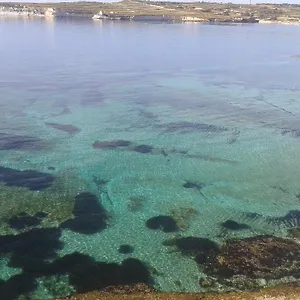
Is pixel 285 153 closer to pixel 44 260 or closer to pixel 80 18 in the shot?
pixel 44 260

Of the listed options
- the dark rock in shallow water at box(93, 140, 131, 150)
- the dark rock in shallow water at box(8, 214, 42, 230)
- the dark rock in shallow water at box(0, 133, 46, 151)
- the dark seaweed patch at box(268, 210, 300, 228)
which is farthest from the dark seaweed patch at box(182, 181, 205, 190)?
the dark rock in shallow water at box(0, 133, 46, 151)

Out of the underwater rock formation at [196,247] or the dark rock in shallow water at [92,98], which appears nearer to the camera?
the underwater rock formation at [196,247]

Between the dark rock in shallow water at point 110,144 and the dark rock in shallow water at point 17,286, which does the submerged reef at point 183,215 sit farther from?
the dark rock in shallow water at point 110,144

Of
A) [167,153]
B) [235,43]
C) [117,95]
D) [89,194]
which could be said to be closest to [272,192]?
[167,153]

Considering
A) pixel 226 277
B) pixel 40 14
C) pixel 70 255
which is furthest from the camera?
pixel 40 14

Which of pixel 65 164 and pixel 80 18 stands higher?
pixel 80 18

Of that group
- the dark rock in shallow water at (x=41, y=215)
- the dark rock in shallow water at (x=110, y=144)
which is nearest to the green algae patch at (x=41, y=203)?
the dark rock in shallow water at (x=41, y=215)

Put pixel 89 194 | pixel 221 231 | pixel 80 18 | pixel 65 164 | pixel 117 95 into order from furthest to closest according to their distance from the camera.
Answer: pixel 80 18 → pixel 117 95 → pixel 65 164 → pixel 89 194 → pixel 221 231
